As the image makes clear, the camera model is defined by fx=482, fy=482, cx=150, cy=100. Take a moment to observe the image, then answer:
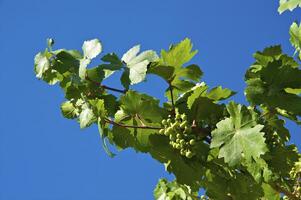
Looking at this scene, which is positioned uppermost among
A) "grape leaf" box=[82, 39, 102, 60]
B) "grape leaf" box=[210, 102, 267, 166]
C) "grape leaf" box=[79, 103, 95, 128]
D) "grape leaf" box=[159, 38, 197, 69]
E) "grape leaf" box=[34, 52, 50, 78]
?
"grape leaf" box=[34, 52, 50, 78]

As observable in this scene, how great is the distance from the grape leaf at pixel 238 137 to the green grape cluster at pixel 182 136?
0.75 feet

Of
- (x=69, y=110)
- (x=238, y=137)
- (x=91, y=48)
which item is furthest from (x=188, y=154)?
(x=69, y=110)

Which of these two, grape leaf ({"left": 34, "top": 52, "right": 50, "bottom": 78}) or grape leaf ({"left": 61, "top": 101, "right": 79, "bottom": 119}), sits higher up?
grape leaf ({"left": 34, "top": 52, "right": 50, "bottom": 78})

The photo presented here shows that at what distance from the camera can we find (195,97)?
11.9 feet

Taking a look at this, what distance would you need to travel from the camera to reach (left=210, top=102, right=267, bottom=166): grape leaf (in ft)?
10.8

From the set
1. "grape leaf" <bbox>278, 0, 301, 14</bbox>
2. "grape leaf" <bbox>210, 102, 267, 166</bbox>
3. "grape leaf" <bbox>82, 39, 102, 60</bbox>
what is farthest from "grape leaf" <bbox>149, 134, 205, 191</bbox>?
"grape leaf" <bbox>278, 0, 301, 14</bbox>

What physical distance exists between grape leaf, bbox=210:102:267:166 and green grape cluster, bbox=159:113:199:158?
0.23 m

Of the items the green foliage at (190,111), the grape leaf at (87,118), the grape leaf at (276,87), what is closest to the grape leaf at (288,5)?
the green foliage at (190,111)

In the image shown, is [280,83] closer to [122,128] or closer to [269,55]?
[269,55]

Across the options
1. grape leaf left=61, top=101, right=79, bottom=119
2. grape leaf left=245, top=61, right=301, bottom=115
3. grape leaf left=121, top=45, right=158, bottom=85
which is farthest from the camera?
grape leaf left=61, top=101, right=79, bottom=119

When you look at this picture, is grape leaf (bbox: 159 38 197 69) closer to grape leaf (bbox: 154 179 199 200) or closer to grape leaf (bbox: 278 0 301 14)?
grape leaf (bbox: 278 0 301 14)

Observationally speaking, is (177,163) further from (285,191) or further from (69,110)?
(285,191)

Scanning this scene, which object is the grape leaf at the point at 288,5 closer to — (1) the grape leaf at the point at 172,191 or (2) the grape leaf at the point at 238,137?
(2) the grape leaf at the point at 238,137

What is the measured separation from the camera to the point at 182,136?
3598mm
